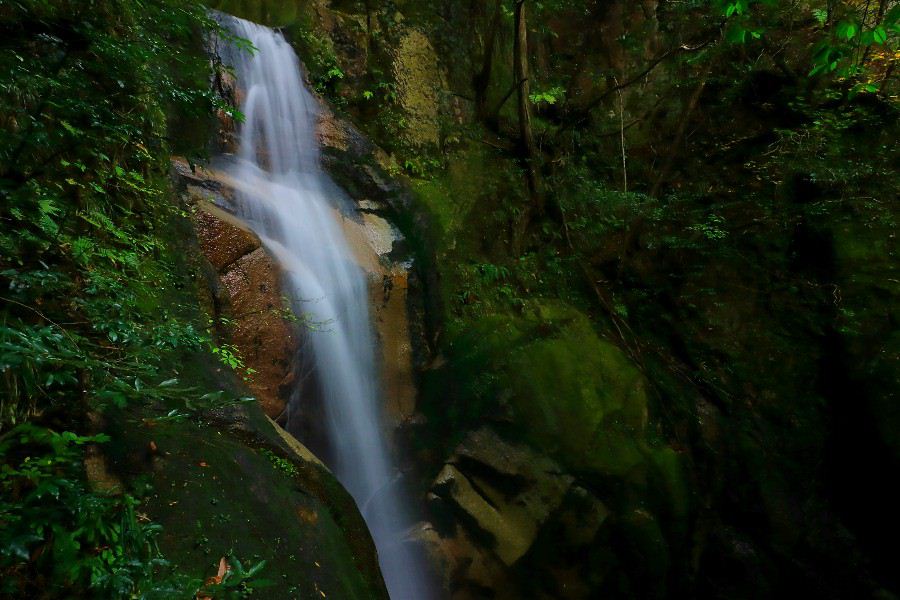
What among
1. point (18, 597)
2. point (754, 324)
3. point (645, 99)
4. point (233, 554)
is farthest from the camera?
point (645, 99)

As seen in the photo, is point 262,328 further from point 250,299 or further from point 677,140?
point 677,140

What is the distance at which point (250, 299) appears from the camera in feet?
15.7

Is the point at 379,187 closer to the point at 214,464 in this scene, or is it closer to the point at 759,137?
the point at 214,464

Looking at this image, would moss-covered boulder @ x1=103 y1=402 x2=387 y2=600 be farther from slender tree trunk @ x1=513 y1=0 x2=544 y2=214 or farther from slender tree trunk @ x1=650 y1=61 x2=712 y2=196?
slender tree trunk @ x1=650 y1=61 x2=712 y2=196

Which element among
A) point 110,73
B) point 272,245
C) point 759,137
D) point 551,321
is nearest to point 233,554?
point 110,73

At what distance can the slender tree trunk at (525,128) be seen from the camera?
24.6ft

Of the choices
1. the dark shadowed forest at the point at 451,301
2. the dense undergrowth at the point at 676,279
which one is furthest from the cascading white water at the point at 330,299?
the dense undergrowth at the point at 676,279

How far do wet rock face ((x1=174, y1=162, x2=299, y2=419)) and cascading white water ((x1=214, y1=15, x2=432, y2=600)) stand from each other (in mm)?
250

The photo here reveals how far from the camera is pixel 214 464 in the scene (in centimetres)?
258

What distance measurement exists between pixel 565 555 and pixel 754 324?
4989 mm

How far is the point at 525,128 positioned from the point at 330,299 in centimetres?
449

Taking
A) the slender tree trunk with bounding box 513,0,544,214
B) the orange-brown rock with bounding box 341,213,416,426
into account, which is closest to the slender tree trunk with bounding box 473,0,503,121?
the slender tree trunk with bounding box 513,0,544,214

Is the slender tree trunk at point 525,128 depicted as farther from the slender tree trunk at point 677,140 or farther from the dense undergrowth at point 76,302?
the dense undergrowth at point 76,302

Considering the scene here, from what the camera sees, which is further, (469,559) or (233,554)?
(469,559)
